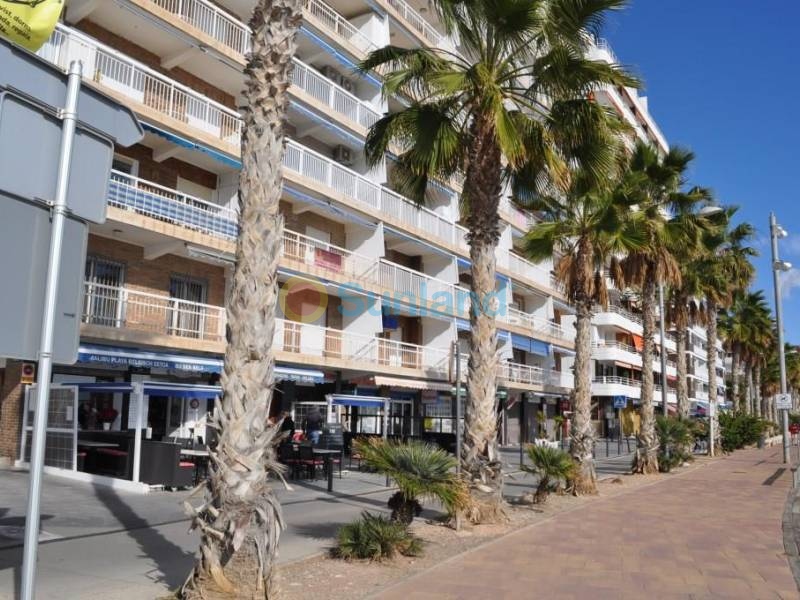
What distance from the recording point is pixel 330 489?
50.0 ft

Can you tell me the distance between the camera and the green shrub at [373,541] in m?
8.15

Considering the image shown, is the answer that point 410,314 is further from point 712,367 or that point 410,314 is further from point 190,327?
point 712,367

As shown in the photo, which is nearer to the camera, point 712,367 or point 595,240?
point 595,240

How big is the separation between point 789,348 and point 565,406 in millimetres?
57799

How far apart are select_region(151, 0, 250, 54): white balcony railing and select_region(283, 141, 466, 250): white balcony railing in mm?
3369

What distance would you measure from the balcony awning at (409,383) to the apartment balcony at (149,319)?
682cm

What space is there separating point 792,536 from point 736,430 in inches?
1073

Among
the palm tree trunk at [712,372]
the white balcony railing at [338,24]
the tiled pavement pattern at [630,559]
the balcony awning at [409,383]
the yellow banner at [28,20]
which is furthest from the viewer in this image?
the palm tree trunk at [712,372]

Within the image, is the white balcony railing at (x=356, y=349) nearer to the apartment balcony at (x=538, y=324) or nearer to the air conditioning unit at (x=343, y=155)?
the apartment balcony at (x=538, y=324)

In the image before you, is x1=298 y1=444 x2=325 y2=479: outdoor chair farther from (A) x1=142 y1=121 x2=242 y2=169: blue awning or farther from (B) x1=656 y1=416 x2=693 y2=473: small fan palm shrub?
(B) x1=656 y1=416 x2=693 y2=473: small fan palm shrub

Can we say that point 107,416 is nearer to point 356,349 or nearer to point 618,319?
point 356,349

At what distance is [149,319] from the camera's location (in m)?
18.7

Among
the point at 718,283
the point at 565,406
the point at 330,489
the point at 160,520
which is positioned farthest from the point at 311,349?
the point at 565,406

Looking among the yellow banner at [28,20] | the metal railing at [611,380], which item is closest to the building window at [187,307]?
the yellow banner at [28,20]
